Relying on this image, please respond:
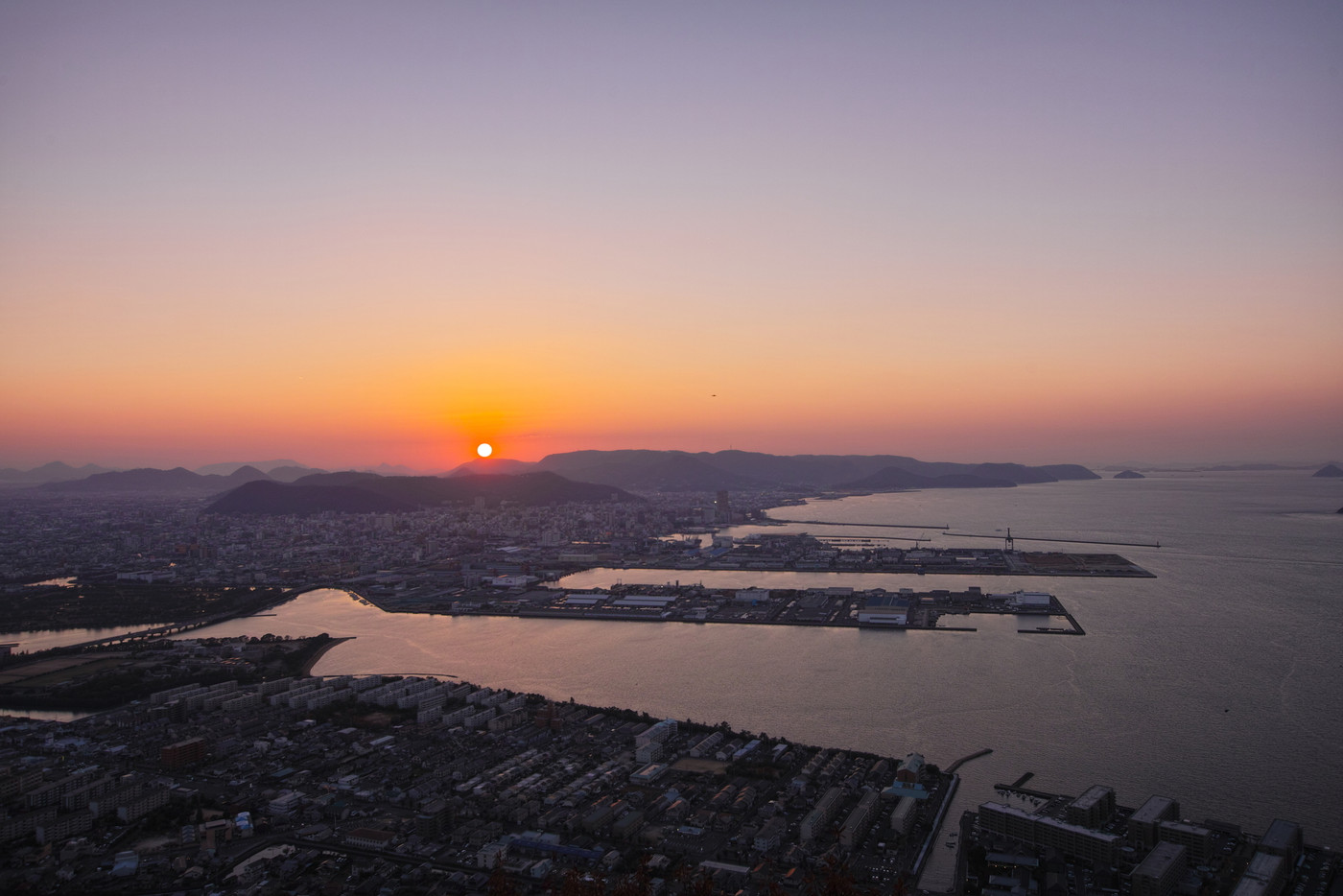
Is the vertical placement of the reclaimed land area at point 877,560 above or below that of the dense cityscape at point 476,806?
above

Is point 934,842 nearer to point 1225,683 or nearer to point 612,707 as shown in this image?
point 612,707

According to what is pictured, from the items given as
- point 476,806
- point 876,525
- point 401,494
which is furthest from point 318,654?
point 401,494

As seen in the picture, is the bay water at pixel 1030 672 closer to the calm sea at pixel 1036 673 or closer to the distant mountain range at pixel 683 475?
the calm sea at pixel 1036 673

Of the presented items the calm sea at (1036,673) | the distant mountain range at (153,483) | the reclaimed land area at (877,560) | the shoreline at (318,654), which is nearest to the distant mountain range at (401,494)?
the distant mountain range at (153,483)

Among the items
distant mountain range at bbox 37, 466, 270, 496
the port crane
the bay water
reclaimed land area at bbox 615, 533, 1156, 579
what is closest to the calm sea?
the bay water

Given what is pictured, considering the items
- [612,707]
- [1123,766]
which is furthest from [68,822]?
[1123,766]

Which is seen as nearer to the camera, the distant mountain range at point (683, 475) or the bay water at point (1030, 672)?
the bay water at point (1030, 672)
